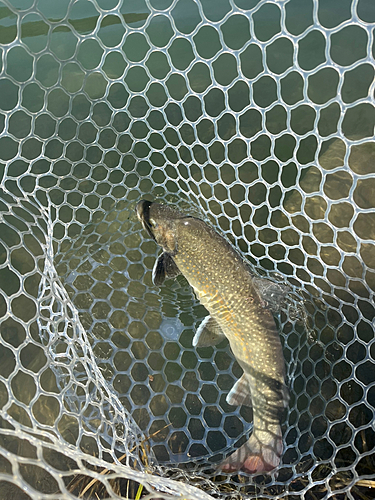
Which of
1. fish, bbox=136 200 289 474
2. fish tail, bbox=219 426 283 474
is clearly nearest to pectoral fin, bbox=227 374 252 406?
fish, bbox=136 200 289 474

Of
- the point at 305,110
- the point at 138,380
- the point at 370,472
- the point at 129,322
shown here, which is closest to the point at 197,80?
the point at 305,110

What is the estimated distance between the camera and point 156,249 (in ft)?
12.8

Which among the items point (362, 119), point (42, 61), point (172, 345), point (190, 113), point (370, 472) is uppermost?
point (42, 61)

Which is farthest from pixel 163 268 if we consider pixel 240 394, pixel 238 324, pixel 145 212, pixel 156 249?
pixel 240 394

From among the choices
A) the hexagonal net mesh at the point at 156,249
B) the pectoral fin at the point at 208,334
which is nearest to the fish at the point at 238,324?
the pectoral fin at the point at 208,334

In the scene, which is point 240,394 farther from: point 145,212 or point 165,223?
point 145,212

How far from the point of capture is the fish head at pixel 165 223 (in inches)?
130

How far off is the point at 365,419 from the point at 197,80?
12.9ft

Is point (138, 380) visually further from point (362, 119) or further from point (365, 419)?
point (362, 119)

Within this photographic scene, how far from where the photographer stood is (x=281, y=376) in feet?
9.45

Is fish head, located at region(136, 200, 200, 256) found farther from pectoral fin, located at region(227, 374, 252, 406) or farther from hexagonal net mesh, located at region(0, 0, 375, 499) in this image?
pectoral fin, located at region(227, 374, 252, 406)

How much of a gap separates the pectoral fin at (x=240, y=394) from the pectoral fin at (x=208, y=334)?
44 cm

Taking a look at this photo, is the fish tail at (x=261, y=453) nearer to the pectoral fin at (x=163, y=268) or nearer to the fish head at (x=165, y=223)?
the pectoral fin at (x=163, y=268)

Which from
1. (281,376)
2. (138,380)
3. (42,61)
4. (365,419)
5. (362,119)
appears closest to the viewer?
(281,376)
